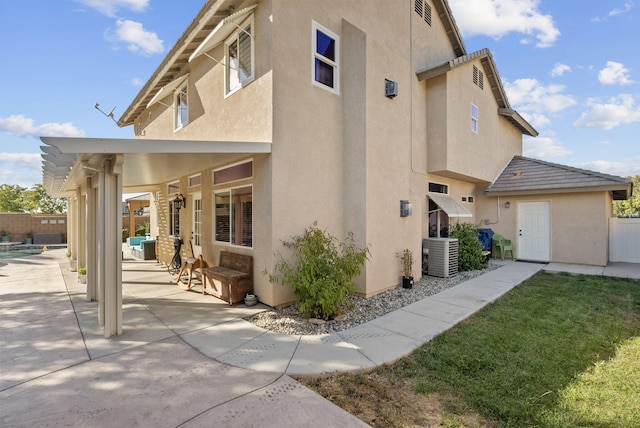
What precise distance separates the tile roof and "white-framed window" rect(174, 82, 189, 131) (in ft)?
56.7

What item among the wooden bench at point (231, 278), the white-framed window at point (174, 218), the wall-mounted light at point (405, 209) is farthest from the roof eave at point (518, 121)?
the white-framed window at point (174, 218)

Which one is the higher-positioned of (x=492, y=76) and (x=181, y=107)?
(x=492, y=76)

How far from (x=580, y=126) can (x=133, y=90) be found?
7134 centimetres

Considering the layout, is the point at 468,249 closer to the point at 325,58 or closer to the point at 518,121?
the point at 325,58

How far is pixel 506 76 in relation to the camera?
58.7 feet

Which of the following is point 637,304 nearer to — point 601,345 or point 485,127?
point 601,345

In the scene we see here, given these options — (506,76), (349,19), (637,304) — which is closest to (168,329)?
(349,19)

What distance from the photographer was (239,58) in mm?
9852

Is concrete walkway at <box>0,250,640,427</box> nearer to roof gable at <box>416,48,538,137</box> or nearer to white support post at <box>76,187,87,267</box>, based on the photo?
white support post at <box>76,187,87,267</box>

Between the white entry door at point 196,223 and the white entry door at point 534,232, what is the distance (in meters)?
17.1

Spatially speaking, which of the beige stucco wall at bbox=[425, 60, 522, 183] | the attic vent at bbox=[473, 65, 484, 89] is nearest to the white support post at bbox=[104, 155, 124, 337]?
the beige stucco wall at bbox=[425, 60, 522, 183]

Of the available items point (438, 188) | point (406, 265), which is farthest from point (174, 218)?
point (438, 188)

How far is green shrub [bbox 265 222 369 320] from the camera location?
7.27 metres

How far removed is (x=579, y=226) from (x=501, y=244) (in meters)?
3.60
